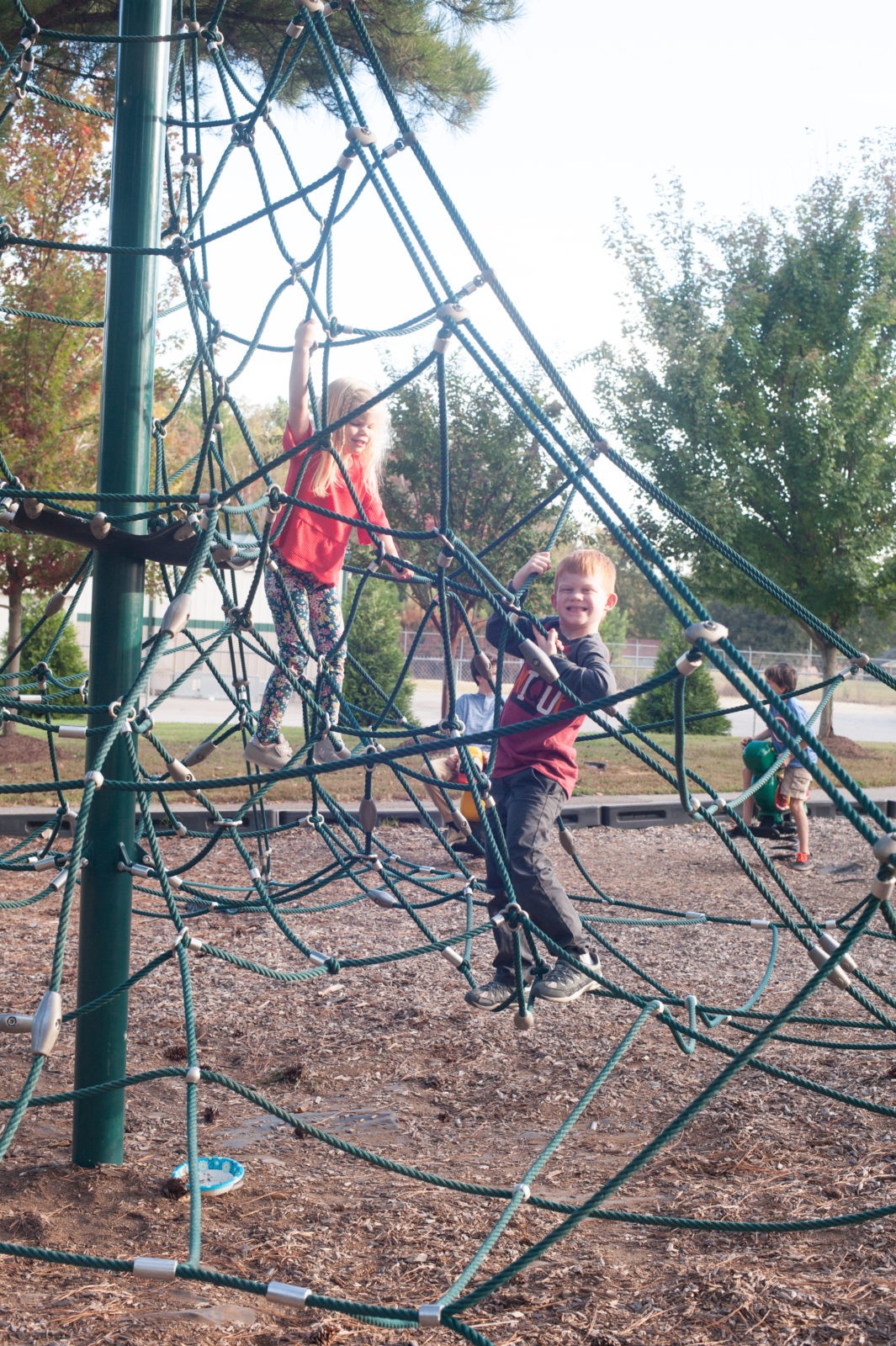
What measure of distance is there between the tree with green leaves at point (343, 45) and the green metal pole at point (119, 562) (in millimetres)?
2748

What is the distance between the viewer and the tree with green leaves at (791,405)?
44.0 ft

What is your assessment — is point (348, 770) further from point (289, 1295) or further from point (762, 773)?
point (289, 1295)

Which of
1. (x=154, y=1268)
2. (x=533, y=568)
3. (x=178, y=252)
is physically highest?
(x=178, y=252)

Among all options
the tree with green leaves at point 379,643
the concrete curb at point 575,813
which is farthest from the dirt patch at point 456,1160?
the tree with green leaves at point 379,643

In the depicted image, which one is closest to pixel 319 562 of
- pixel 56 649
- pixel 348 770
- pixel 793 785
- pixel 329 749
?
pixel 329 749

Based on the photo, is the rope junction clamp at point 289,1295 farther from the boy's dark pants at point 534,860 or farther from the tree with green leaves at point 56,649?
the tree with green leaves at point 56,649

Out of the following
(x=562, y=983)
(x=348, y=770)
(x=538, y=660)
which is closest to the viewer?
(x=538, y=660)

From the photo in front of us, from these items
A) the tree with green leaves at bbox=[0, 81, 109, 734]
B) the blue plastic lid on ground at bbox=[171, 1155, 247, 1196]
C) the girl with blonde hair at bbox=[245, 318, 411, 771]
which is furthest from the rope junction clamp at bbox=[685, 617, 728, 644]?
the tree with green leaves at bbox=[0, 81, 109, 734]

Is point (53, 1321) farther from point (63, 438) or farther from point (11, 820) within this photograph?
point (63, 438)

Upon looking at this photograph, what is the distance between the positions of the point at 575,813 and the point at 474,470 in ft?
31.3

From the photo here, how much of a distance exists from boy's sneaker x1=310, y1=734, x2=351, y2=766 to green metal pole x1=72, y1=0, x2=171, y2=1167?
98cm

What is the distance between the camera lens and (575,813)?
8.29m

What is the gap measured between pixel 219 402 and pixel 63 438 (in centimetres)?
749

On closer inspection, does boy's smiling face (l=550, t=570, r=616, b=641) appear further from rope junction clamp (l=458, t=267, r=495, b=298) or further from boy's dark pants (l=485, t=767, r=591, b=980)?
rope junction clamp (l=458, t=267, r=495, b=298)
